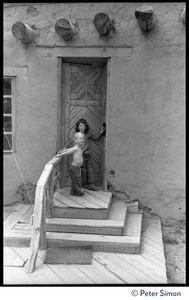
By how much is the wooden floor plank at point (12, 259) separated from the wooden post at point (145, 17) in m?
3.92

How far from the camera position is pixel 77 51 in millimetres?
6195

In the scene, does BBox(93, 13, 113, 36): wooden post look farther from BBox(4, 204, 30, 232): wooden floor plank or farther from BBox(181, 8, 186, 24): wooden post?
BBox(4, 204, 30, 232): wooden floor plank

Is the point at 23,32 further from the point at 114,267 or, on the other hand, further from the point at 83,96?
the point at 114,267

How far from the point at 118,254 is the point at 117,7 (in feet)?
13.1

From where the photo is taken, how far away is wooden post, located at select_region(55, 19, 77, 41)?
18.9ft

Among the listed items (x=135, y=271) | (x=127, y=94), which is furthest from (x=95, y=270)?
(x=127, y=94)

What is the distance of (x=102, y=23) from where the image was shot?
5.68 metres

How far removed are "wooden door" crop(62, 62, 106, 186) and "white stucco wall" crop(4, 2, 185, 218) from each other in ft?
1.19

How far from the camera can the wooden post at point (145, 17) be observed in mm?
5418

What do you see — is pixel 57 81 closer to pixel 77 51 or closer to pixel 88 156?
pixel 77 51

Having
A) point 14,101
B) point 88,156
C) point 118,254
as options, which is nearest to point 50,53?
point 14,101

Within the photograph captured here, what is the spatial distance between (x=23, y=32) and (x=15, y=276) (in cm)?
377

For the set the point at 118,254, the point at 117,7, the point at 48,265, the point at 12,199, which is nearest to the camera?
the point at 48,265

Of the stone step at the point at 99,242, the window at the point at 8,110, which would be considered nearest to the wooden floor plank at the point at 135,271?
the stone step at the point at 99,242
